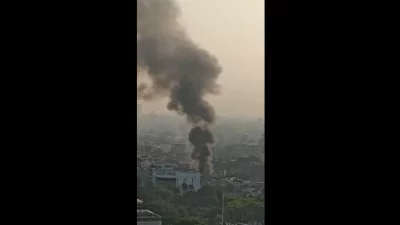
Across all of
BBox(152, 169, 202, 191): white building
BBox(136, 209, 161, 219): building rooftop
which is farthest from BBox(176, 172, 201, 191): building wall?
BBox(136, 209, 161, 219): building rooftop

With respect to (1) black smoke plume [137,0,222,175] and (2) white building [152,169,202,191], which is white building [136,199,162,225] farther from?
(1) black smoke plume [137,0,222,175]

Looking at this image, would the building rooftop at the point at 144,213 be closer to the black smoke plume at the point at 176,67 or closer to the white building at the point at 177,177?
the white building at the point at 177,177

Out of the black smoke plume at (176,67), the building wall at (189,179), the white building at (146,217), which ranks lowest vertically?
the white building at (146,217)

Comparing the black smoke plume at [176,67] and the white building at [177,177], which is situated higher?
the black smoke plume at [176,67]

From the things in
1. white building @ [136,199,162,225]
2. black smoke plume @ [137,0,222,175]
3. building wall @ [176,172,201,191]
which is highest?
black smoke plume @ [137,0,222,175]

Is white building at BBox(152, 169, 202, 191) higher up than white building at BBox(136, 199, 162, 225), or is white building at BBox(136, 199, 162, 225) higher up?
white building at BBox(152, 169, 202, 191)

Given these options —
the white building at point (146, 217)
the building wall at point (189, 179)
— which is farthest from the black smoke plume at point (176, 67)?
the white building at point (146, 217)
